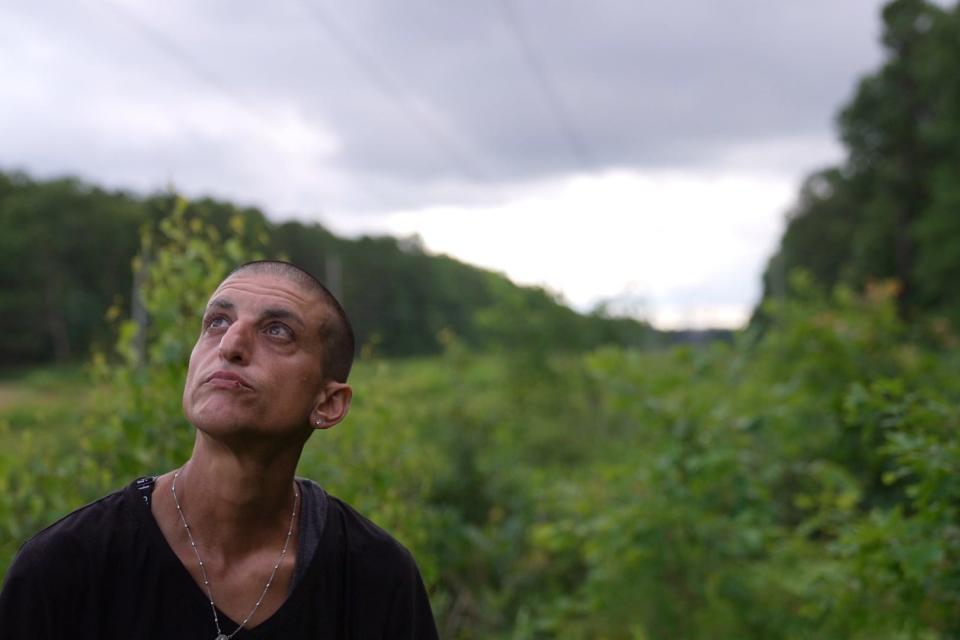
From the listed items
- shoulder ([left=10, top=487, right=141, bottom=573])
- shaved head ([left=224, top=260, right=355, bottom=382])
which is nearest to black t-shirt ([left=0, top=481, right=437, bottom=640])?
shoulder ([left=10, top=487, right=141, bottom=573])

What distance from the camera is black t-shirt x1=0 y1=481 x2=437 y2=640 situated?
2.07 m

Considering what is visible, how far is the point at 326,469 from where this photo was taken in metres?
4.90

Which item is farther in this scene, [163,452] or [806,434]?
[806,434]

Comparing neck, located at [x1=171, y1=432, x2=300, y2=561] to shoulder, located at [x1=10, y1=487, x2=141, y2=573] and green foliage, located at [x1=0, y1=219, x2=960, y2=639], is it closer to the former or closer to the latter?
shoulder, located at [x1=10, y1=487, x2=141, y2=573]

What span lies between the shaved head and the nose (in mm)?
177

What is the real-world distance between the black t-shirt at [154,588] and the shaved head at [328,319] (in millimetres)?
336

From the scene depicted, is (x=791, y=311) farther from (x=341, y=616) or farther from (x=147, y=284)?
(x=341, y=616)

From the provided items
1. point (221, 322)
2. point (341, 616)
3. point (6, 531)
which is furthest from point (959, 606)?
point (6, 531)

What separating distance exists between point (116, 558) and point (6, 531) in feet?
8.85

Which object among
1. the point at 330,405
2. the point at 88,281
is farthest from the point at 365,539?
the point at 88,281

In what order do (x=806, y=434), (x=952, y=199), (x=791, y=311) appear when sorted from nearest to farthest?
(x=806, y=434) < (x=791, y=311) < (x=952, y=199)

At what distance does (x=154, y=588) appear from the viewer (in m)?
2.15

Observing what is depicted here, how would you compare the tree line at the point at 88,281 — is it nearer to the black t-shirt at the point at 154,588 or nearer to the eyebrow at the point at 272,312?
the eyebrow at the point at 272,312

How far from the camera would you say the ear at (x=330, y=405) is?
8.01 feet
